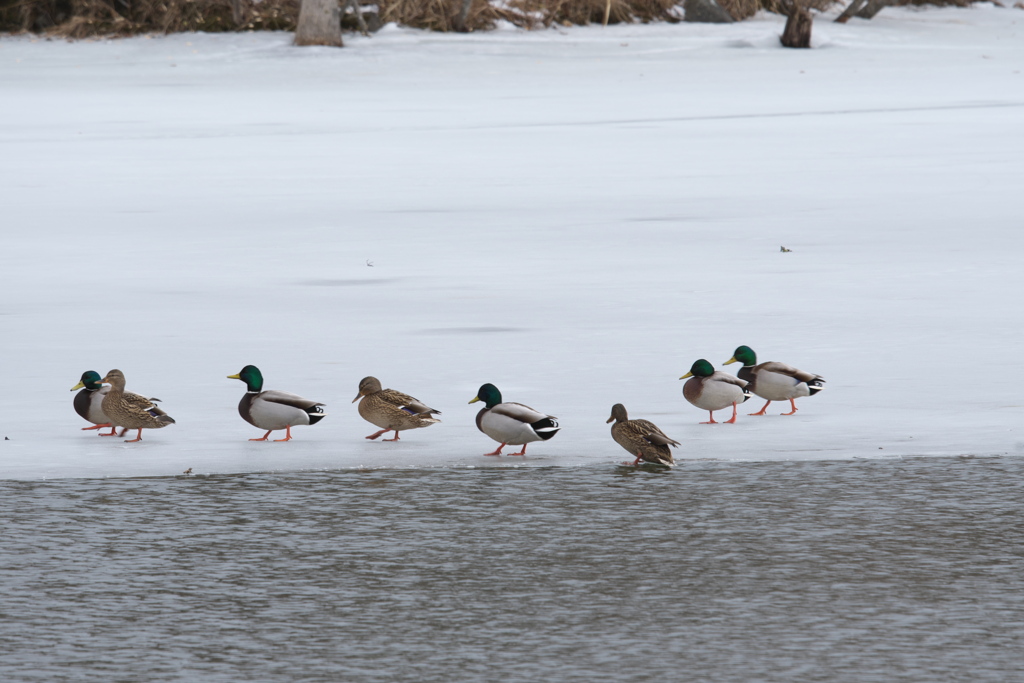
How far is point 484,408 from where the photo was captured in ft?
20.4

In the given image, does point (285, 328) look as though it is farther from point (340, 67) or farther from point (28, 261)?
point (340, 67)

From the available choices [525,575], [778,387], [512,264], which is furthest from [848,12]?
[525,575]

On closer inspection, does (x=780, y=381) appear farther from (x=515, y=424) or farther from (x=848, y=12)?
(x=848, y=12)

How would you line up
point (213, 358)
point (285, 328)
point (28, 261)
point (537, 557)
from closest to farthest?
point (537, 557), point (213, 358), point (285, 328), point (28, 261)

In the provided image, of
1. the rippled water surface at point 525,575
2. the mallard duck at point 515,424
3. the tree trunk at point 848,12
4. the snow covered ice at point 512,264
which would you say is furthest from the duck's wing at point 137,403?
the tree trunk at point 848,12

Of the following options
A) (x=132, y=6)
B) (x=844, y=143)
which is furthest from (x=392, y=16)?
(x=844, y=143)

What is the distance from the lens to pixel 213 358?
26.3ft

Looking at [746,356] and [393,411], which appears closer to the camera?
[393,411]

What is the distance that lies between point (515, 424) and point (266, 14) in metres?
32.1

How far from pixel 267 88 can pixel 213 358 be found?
19.7m

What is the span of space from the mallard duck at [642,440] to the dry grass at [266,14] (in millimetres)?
30730

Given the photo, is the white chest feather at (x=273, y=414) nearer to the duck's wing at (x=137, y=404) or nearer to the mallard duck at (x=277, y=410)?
the mallard duck at (x=277, y=410)

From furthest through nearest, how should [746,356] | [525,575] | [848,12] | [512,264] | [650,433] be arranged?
[848,12]
[512,264]
[746,356]
[650,433]
[525,575]

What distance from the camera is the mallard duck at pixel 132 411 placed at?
6.35 meters
